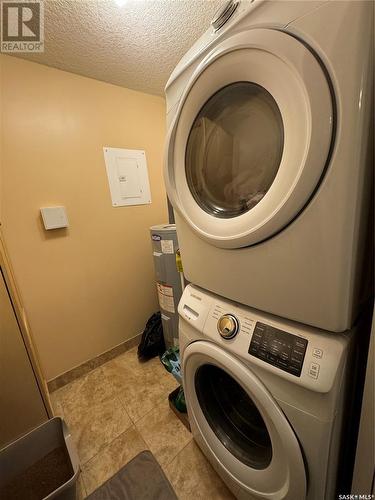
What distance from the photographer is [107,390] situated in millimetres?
1426

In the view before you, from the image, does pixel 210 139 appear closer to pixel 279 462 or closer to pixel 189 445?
pixel 279 462

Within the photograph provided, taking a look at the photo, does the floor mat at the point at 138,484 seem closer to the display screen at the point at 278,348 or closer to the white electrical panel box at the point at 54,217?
the display screen at the point at 278,348

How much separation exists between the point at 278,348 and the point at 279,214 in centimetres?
34

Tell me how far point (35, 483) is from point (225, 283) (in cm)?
117

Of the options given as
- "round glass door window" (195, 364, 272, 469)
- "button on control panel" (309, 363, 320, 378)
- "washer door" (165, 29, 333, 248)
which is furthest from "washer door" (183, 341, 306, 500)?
"washer door" (165, 29, 333, 248)

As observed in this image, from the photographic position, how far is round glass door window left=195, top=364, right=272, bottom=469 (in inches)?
28.6

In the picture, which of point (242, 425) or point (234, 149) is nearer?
point (234, 149)

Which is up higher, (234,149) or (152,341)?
(234,149)

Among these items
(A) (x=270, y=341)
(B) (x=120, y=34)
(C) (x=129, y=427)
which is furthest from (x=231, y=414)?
(B) (x=120, y=34)

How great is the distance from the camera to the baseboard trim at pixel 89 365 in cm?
147

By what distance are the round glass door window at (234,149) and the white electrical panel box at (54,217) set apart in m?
1.08

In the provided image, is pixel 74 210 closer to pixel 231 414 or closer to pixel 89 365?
pixel 89 365

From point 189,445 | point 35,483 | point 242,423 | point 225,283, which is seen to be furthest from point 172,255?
point 35,483

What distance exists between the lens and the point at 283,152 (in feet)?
1.51
